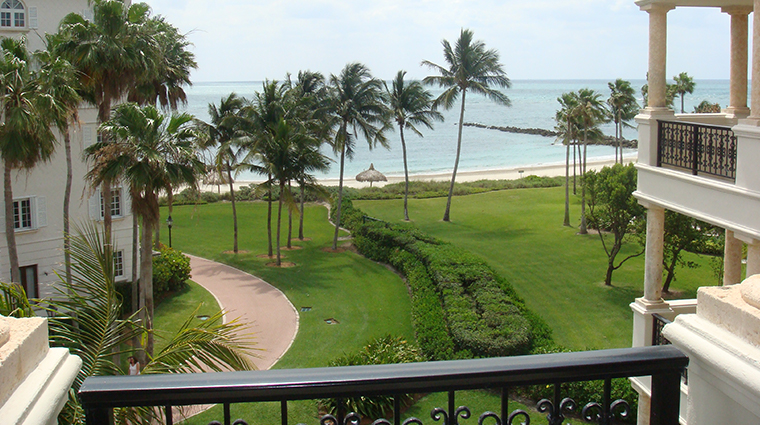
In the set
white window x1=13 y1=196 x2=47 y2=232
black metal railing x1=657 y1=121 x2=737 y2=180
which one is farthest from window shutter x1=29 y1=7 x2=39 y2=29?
black metal railing x1=657 y1=121 x2=737 y2=180

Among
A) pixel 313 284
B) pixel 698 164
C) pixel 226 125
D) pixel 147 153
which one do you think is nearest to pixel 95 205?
pixel 226 125

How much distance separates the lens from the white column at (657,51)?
1184cm

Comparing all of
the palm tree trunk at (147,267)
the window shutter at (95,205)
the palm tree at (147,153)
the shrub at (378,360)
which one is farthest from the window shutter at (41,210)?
the shrub at (378,360)

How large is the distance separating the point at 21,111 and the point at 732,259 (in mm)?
18218

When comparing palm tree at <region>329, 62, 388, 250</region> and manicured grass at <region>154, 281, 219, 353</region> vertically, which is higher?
palm tree at <region>329, 62, 388, 250</region>

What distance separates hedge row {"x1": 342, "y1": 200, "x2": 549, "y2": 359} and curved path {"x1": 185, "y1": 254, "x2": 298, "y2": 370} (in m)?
4.80

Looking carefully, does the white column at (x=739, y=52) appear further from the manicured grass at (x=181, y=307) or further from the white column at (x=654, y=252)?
the manicured grass at (x=181, y=307)

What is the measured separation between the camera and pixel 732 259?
41.9 feet

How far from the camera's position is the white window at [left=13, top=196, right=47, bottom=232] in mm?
23875

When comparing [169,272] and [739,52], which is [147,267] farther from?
[739,52]

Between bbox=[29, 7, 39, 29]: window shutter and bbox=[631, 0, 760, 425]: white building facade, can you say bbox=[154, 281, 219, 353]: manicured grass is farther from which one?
bbox=[631, 0, 760, 425]: white building facade

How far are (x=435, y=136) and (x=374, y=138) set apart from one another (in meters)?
109

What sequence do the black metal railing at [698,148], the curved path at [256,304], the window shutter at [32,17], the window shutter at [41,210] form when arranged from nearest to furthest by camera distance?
the black metal railing at [698,148]
the curved path at [256,304]
the window shutter at [32,17]
the window shutter at [41,210]

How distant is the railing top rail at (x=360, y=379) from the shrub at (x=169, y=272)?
1019 inches
